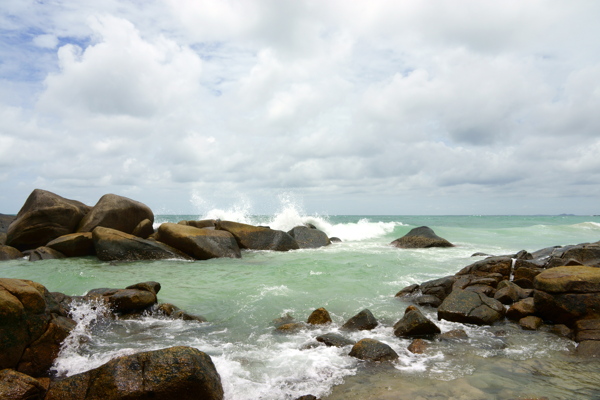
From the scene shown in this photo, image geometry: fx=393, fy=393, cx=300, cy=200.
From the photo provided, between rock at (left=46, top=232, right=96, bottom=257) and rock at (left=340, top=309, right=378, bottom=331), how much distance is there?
11.6 meters

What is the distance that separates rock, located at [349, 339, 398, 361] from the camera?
5.38 metres

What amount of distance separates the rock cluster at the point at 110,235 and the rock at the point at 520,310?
10.2 m

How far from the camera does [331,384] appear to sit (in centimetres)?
465

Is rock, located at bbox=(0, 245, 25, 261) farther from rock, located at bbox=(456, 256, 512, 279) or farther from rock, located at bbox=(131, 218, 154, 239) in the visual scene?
rock, located at bbox=(456, 256, 512, 279)

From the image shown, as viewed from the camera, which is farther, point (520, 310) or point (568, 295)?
point (520, 310)

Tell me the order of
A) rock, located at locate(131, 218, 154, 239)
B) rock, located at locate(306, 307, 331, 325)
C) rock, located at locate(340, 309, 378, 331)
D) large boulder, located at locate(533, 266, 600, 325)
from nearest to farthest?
large boulder, located at locate(533, 266, 600, 325) → rock, located at locate(340, 309, 378, 331) → rock, located at locate(306, 307, 331, 325) → rock, located at locate(131, 218, 154, 239)

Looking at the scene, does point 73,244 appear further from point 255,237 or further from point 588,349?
point 588,349

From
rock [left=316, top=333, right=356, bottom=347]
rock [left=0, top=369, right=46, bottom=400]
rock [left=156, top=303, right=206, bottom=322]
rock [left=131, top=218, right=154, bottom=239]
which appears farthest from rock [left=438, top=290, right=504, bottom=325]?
rock [left=131, top=218, right=154, bottom=239]

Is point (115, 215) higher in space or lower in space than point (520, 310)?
higher

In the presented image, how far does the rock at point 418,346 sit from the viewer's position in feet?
18.8

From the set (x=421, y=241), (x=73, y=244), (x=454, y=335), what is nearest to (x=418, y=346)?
(x=454, y=335)

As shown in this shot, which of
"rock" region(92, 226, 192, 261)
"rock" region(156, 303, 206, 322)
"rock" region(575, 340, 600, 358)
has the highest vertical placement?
"rock" region(92, 226, 192, 261)

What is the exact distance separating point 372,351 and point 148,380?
9.69 feet

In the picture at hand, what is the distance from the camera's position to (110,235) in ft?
46.0
